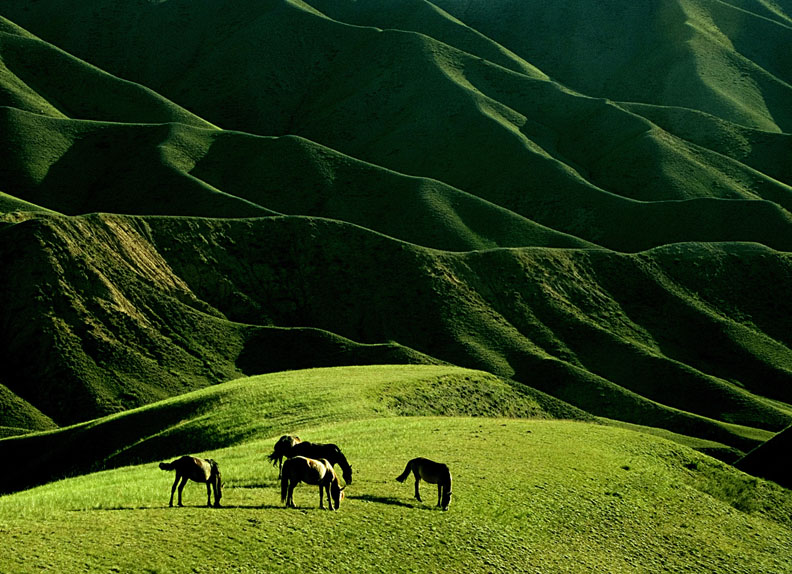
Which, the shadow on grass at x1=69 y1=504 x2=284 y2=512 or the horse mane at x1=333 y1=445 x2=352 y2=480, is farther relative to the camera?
the horse mane at x1=333 y1=445 x2=352 y2=480

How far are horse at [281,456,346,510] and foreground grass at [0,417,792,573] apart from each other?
44cm

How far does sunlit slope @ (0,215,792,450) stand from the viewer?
323ft

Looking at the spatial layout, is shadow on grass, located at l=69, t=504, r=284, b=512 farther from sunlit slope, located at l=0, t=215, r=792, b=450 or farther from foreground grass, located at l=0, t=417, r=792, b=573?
sunlit slope, located at l=0, t=215, r=792, b=450

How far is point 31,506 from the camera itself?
25.3m

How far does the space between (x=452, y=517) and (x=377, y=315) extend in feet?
318

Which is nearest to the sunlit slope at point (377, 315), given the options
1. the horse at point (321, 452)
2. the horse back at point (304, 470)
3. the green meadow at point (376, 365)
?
the green meadow at point (376, 365)

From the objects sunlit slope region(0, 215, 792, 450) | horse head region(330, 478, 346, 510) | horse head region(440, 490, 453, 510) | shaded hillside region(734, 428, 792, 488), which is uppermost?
horse head region(330, 478, 346, 510)

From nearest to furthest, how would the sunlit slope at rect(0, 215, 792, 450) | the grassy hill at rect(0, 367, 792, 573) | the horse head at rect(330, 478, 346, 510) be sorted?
the grassy hill at rect(0, 367, 792, 573) < the horse head at rect(330, 478, 346, 510) < the sunlit slope at rect(0, 215, 792, 450)

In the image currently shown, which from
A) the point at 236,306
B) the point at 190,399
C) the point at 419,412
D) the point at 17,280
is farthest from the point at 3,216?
the point at 419,412

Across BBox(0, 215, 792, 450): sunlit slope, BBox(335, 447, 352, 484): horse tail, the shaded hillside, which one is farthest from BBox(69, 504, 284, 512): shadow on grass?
BBox(0, 215, 792, 450): sunlit slope

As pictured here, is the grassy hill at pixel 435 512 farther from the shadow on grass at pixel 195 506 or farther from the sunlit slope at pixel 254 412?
the sunlit slope at pixel 254 412

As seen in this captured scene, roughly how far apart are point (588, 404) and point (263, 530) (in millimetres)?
85864

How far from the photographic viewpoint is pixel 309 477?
852 inches

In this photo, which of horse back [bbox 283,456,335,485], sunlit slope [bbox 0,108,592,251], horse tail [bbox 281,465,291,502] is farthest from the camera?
sunlit slope [bbox 0,108,592,251]
